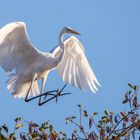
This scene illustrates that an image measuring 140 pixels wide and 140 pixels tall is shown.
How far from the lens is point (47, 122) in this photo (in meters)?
8.29

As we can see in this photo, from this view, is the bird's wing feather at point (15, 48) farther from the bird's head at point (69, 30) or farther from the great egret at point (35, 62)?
the bird's head at point (69, 30)

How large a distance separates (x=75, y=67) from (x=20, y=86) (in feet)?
3.73

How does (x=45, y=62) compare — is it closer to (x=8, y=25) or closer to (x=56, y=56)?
(x=56, y=56)

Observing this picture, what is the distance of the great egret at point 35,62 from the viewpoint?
38.5 feet

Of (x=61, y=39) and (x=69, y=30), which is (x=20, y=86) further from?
(x=69, y=30)

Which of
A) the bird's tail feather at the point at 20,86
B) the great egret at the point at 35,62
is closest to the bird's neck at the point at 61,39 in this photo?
the great egret at the point at 35,62

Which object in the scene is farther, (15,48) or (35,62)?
(35,62)

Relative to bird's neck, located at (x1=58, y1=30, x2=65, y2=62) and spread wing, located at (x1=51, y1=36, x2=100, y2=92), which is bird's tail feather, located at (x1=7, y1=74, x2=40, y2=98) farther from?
bird's neck, located at (x1=58, y1=30, x2=65, y2=62)

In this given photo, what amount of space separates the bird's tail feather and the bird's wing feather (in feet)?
0.46

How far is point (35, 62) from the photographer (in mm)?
12461

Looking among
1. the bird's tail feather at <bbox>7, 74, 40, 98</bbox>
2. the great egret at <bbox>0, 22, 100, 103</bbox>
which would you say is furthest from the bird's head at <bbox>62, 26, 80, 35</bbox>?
the bird's tail feather at <bbox>7, 74, 40, 98</bbox>

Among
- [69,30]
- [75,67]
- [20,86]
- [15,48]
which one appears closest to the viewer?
[15,48]

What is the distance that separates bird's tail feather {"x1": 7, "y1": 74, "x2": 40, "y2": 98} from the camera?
40.5ft

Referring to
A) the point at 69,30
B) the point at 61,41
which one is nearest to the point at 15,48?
the point at 61,41
